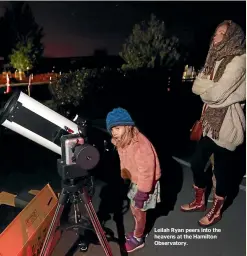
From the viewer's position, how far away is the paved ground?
288 centimetres

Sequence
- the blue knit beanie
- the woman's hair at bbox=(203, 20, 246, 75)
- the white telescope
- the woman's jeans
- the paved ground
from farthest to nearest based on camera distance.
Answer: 1. the woman's jeans
2. the paved ground
3. the woman's hair at bbox=(203, 20, 246, 75)
4. the blue knit beanie
5. the white telescope

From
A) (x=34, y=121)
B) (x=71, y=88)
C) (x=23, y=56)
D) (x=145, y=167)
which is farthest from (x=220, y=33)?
(x=23, y=56)

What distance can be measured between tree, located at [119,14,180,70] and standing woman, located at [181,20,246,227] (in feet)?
11.5

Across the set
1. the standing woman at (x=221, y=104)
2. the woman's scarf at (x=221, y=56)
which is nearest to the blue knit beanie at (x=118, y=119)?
the standing woman at (x=221, y=104)

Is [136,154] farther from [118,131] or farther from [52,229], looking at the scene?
[52,229]

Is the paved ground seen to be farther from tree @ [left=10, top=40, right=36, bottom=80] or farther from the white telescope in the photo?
tree @ [left=10, top=40, right=36, bottom=80]

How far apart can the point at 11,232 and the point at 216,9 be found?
324 cm

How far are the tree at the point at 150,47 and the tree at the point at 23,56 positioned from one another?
5.81 m

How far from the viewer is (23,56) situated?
13977mm

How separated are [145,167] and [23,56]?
41.0 ft

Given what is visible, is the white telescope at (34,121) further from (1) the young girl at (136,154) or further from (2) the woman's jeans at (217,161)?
(2) the woman's jeans at (217,161)

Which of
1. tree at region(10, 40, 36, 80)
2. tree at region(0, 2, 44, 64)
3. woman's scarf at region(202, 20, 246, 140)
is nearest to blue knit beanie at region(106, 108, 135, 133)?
woman's scarf at region(202, 20, 246, 140)

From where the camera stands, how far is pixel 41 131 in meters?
2.42

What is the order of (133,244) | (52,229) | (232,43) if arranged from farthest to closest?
(133,244)
(232,43)
(52,229)
